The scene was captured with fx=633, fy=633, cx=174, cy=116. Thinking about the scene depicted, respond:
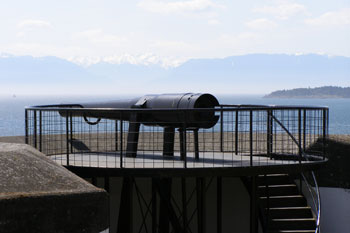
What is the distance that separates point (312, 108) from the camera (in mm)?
12016

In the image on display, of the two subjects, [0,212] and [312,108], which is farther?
[312,108]

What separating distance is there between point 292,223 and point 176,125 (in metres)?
3.04

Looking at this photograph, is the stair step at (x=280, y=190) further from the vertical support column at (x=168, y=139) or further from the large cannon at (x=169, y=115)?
the vertical support column at (x=168, y=139)

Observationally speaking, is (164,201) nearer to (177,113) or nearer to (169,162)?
(169,162)

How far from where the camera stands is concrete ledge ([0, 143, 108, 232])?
20.2ft

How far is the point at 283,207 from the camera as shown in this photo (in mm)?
13414

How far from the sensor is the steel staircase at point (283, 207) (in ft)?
41.4

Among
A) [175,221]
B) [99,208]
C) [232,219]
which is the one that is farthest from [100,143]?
[99,208]

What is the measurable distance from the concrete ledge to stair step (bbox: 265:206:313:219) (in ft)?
22.3

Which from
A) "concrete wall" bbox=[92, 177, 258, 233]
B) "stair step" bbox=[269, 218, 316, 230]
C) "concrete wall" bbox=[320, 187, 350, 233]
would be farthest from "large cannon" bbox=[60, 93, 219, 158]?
"concrete wall" bbox=[320, 187, 350, 233]

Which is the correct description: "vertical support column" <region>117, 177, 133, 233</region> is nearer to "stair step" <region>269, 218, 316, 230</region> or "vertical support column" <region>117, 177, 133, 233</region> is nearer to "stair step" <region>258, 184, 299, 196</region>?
"stair step" <region>269, 218, 316, 230</region>

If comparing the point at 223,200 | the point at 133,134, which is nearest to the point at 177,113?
the point at 133,134

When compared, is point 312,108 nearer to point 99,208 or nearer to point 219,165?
point 219,165

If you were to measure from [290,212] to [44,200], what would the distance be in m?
7.79
